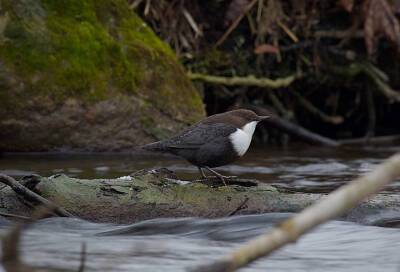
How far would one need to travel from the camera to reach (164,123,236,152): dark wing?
468cm

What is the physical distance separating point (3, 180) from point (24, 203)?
0.52 ft

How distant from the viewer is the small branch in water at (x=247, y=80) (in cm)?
834

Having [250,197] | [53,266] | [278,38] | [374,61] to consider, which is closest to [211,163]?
[250,197]

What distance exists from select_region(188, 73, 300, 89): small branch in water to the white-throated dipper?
3428 millimetres

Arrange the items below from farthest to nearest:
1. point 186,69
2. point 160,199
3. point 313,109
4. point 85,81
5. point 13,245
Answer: point 313,109 → point 186,69 → point 85,81 → point 160,199 → point 13,245

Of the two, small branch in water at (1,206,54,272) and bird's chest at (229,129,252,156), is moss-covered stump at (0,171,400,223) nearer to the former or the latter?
bird's chest at (229,129,252,156)

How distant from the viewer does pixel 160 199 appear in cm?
406

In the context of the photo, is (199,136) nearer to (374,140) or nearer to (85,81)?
(85,81)

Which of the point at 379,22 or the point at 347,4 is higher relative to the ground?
the point at 347,4

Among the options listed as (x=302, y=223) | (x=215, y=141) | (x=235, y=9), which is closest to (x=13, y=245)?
(x=302, y=223)


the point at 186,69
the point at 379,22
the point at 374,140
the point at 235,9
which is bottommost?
the point at 374,140

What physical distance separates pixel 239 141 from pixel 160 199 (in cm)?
76

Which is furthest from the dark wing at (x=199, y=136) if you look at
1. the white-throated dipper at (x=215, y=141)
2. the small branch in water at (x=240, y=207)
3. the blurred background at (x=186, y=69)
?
the blurred background at (x=186, y=69)

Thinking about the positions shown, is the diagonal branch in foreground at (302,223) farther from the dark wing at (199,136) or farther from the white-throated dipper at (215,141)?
the dark wing at (199,136)
